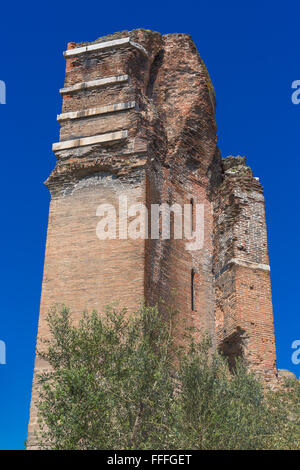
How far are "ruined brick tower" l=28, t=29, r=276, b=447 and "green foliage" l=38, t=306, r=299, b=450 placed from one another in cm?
250

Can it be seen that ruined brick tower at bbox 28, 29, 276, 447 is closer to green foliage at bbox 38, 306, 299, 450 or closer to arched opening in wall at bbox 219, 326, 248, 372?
arched opening in wall at bbox 219, 326, 248, 372

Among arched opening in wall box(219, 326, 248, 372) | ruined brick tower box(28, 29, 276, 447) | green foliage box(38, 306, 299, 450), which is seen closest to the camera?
green foliage box(38, 306, 299, 450)

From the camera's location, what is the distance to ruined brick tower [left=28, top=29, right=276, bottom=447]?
559 inches

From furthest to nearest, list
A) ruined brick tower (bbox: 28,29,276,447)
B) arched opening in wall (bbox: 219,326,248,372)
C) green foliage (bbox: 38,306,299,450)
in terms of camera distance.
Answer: arched opening in wall (bbox: 219,326,248,372) < ruined brick tower (bbox: 28,29,276,447) < green foliage (bbox: 38,306,299,450)

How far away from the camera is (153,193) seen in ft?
49.7

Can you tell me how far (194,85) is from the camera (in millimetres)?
18094

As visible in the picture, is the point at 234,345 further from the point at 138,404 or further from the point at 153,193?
the point at 138,404

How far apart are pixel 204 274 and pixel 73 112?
5481 millimetres

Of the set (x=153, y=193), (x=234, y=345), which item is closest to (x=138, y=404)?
(x=234, y=345)

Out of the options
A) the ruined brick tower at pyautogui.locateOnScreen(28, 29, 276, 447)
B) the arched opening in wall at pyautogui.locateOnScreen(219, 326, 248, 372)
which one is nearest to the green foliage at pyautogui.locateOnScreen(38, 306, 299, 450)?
the ruined brick tower at pyautogui.locateOnScreen(28, 29, 276, 447)

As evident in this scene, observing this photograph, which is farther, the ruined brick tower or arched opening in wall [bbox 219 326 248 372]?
arched opening in wall [bbox 219 326 248 372]

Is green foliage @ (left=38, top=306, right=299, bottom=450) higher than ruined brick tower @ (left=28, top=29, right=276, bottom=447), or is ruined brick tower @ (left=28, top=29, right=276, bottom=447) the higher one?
ruined brick tower @ (left=28, top=29, right=276, bottom=447)

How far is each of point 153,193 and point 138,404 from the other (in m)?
6.41
